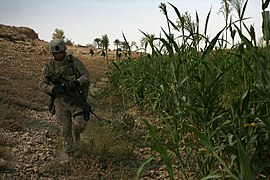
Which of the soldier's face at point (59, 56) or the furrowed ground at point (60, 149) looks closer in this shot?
the furrowed ground at point (60, 149)

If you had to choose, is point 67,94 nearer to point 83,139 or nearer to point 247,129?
point 83,139

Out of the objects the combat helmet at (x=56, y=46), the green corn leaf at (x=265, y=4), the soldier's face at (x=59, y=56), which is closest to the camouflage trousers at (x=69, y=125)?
the soldier's face at (x=59, y=56)

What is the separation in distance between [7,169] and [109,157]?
42.7 inches

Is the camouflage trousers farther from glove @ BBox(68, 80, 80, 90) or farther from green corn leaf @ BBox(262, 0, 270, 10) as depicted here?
green corn leaf @ BBox(262, 0, 270, 10)

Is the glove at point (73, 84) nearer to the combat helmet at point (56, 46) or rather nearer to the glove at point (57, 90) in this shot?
the glove at point (57, 90)

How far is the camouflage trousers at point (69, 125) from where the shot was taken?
436 cm

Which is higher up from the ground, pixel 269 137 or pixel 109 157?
pixel 269 137

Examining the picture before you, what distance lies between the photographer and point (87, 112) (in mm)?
4414

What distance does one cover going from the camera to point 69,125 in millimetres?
4535

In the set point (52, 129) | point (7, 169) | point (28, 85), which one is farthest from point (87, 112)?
point (28, 85)

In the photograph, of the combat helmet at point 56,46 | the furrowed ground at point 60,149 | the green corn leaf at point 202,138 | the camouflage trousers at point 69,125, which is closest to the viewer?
the green corn leaf at point 202,138

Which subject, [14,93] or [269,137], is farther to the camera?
[14,93]

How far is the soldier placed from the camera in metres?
4.30

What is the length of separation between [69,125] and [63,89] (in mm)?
488
